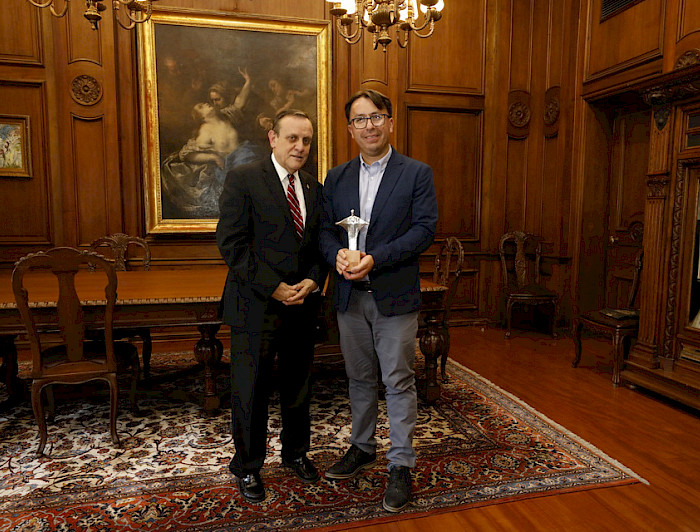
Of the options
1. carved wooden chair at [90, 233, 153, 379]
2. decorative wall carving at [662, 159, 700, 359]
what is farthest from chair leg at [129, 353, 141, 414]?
decorative wall carving at [662, 159, 700, 359]

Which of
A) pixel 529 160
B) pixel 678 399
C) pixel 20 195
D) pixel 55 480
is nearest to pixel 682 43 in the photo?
pixel 529 160

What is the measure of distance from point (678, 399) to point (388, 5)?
10.4ft

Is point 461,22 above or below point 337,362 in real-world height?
above

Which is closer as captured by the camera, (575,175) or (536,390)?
(536,390)

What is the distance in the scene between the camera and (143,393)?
11.5ft

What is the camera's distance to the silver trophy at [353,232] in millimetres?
2146

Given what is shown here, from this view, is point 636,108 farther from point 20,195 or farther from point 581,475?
point 20,195

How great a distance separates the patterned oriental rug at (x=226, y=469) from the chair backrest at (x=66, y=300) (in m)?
0.49

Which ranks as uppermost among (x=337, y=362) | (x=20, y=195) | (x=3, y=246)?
(x=20, y=195)

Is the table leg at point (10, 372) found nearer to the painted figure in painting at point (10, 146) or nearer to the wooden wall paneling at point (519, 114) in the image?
the painted figure in painting at point (10, 146)

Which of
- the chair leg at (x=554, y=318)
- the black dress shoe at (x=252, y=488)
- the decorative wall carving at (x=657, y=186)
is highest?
the decorative wall carving at (x=657, y=186)

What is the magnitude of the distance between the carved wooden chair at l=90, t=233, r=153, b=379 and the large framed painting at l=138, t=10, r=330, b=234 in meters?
0.35

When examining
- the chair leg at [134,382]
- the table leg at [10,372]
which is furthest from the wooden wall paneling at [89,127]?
the chair leg at [134,382]

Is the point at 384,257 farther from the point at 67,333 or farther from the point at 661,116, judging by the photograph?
the point at 661,116
